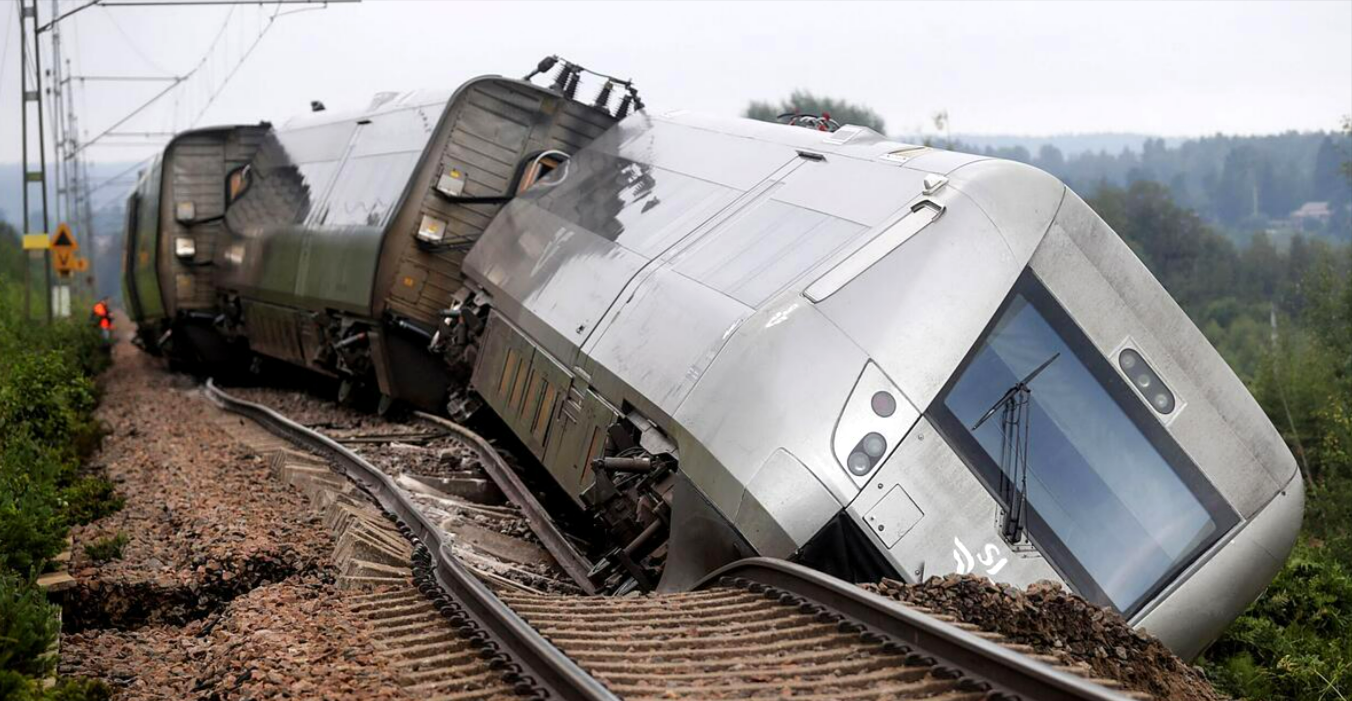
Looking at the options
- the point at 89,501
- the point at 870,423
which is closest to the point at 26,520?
the point at 89,501

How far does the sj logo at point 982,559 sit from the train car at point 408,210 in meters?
9.16

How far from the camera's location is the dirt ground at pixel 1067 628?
6.10m

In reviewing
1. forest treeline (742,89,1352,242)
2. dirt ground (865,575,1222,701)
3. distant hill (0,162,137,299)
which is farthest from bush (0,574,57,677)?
forest treeline (742,89,1352,242)

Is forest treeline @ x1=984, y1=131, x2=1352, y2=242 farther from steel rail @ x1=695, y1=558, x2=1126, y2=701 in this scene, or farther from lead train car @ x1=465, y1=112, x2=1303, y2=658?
steel rail @ x1=695, y1=558, x2=1126, y2=701

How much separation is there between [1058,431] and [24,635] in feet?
16.9

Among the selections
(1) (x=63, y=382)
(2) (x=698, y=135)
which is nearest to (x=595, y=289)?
(2) (x=698, y=135)

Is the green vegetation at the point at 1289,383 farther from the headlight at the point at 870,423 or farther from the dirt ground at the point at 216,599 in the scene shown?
the dirt ground at the point at 216,599

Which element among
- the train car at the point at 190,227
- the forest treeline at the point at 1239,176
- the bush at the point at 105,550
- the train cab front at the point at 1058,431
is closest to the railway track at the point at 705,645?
the train cab front at the point at 1058,431

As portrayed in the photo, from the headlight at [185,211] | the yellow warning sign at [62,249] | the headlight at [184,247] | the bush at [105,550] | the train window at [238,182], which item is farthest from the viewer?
the yellow warning sign at [62,249]

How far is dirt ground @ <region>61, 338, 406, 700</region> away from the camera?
20.1 ft

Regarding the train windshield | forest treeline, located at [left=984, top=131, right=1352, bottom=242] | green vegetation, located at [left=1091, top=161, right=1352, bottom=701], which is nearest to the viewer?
the train windshield

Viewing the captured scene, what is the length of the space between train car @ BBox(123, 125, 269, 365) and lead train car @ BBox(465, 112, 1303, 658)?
700 inches

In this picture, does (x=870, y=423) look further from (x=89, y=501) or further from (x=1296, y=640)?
(x=89, y=501)

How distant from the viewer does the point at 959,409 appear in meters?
7.55
